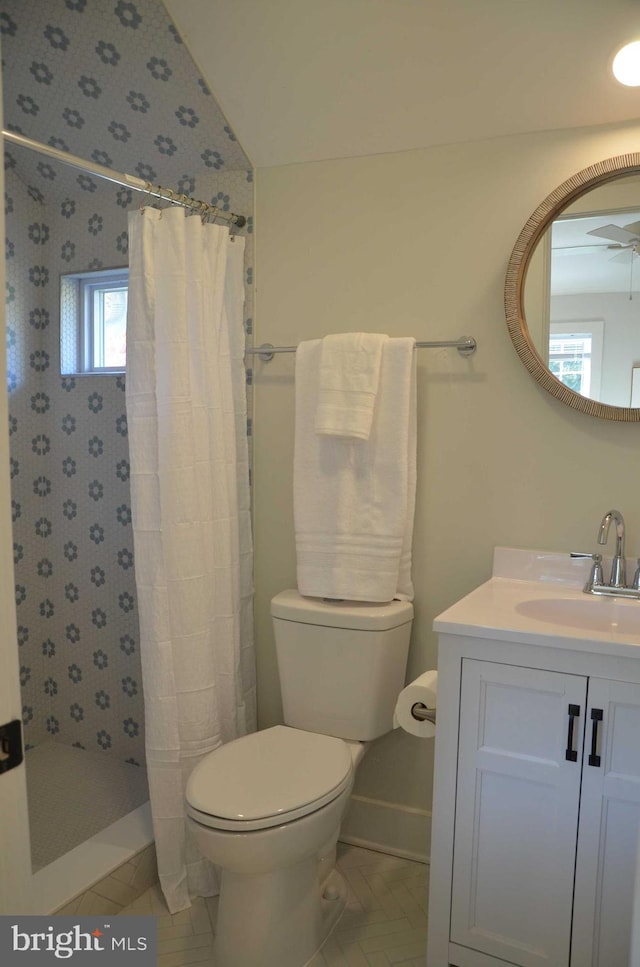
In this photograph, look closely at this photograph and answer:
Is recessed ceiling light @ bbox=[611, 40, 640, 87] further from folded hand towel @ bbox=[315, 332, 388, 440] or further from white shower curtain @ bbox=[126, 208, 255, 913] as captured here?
white shower curtain @ bbox=[126, 208, 255, 913]

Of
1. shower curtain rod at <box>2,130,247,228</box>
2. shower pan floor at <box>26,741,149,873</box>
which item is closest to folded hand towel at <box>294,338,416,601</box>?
shower curtain rod at <box>2,130,247,228</box>

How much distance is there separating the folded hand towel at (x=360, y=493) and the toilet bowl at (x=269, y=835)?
1.57 ft

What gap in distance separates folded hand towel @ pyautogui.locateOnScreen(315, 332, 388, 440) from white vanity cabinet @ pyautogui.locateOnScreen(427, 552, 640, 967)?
636 mm

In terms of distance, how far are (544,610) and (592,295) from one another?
2.78 ft

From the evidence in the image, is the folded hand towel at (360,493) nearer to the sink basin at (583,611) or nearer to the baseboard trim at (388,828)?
the sink basin at (583,611)

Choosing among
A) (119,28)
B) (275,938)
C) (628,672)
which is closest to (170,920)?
(275,938)

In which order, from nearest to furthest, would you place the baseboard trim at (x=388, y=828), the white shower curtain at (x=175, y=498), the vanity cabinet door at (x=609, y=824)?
1. the vanity cabinet door at (x=609, y=824)
2. the white shower curtain at (x=175, y=498)
3. the baseboard trim at (x=388, y=828)

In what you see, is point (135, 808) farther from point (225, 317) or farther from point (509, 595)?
point (225, 317)

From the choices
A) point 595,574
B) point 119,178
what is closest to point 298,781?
point 595,574

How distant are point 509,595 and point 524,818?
0.55 meters

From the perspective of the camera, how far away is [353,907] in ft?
6.81

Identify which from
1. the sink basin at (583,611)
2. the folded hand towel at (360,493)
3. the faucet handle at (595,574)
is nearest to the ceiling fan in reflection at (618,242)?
the folded hand towel at (360,493)

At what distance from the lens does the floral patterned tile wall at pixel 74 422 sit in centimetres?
240

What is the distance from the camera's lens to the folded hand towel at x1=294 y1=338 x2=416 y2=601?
83.6 inches
